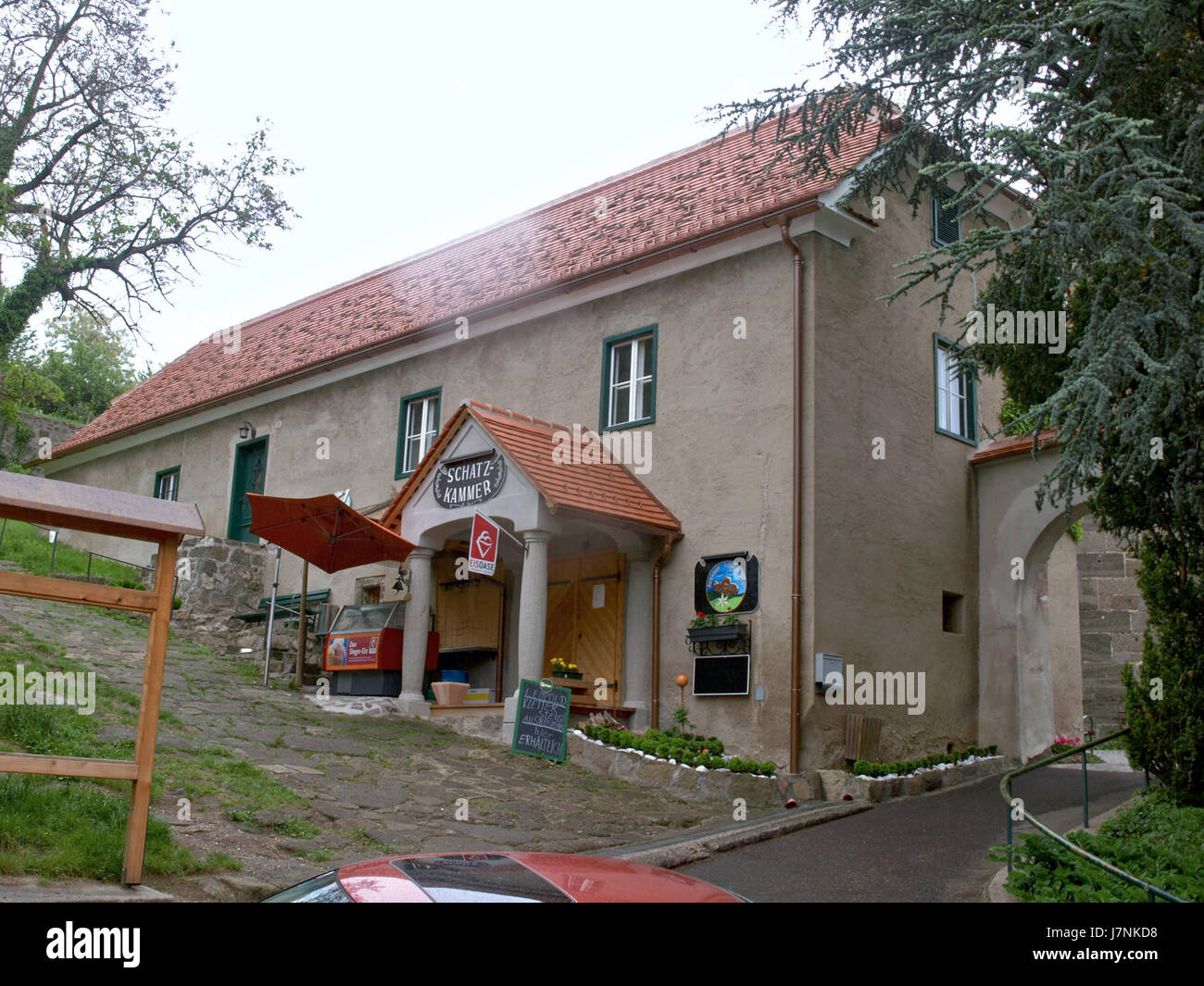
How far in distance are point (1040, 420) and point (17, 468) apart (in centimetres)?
2974

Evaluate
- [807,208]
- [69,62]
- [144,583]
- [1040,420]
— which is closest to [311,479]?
[144,583]

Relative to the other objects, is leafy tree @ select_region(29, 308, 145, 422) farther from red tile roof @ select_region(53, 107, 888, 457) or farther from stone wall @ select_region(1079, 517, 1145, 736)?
stone wall @ select_region(1079, 517, 1145, 736)

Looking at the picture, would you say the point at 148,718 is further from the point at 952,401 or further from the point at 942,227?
the point at 942,227

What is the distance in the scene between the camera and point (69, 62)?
2217cm

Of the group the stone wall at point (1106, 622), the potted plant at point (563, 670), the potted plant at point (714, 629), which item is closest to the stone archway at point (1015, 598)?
the stone wall at point (1106, 622)

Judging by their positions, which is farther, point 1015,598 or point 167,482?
point 167,482

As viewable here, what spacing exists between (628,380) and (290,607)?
8.25m

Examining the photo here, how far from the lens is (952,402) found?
18.0m

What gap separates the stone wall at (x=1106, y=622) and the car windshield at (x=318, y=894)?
60.8 ft

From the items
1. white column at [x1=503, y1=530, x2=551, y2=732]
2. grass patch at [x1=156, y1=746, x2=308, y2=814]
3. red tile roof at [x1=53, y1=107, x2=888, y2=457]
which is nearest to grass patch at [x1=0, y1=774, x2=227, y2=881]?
grass patch at [x1=156, y1=746, x2=308, y2=814]

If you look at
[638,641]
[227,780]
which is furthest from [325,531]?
[227,780]

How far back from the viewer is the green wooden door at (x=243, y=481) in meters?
24.1

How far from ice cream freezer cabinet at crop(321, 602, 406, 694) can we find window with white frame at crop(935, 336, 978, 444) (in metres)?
8.61

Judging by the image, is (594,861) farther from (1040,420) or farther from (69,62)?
(69,62)
